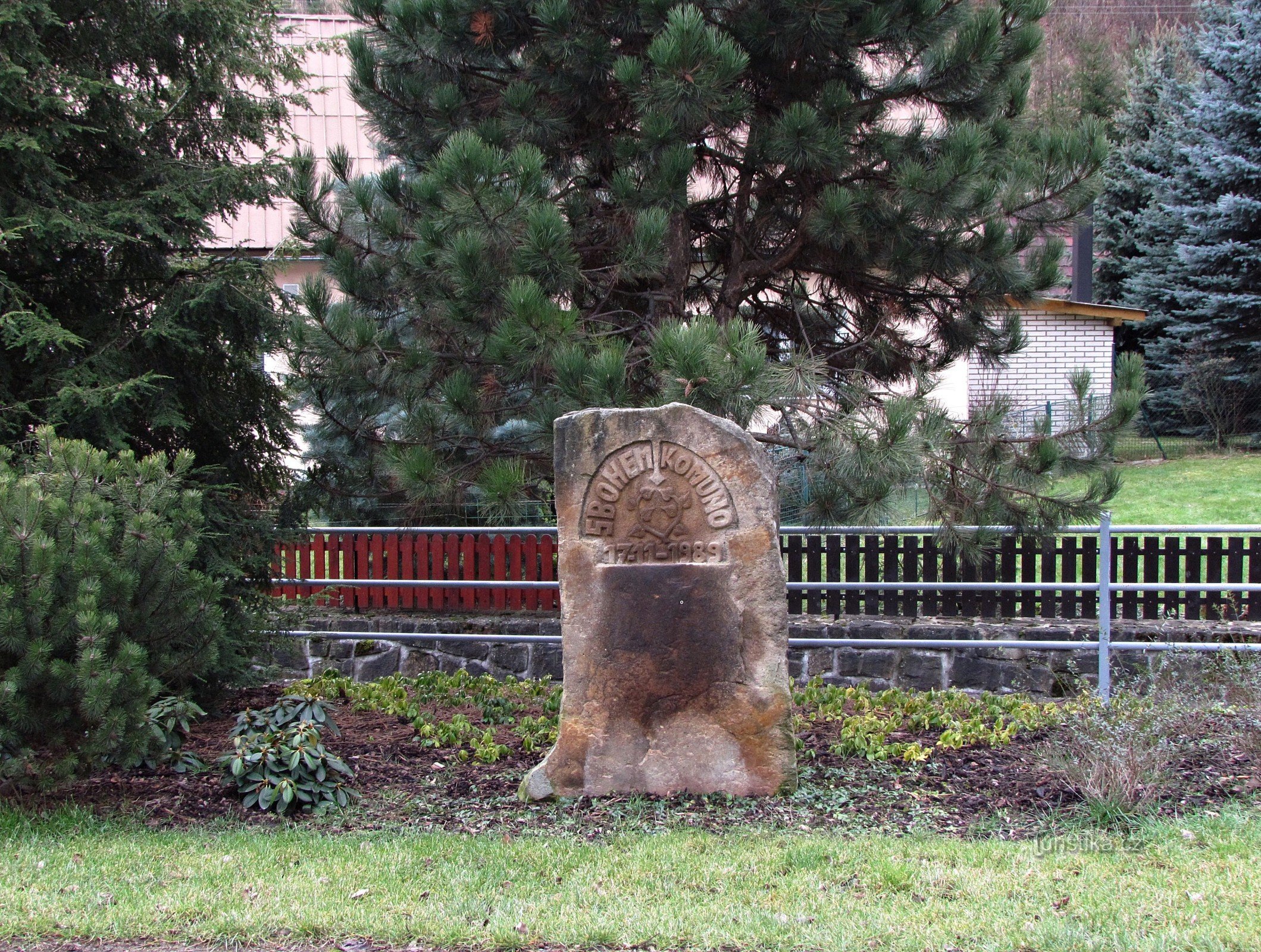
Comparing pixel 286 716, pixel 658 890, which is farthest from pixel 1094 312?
pixel 658 890

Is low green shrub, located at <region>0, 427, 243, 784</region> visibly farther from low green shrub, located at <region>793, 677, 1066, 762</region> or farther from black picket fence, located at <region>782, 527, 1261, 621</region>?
black picket fence, located at <region>782, 527, 1261, 621</region>

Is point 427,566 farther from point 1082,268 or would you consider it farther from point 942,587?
point 1082,268

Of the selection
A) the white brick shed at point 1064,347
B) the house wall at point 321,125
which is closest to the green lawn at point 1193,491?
the white brick shed at point 1064,347

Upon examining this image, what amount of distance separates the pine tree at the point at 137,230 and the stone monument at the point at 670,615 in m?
3.16

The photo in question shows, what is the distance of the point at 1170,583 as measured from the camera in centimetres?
788

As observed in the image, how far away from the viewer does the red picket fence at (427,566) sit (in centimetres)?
898

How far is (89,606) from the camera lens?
4707 millimetres

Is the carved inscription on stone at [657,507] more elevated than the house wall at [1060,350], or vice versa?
the house wall at [1060,350]

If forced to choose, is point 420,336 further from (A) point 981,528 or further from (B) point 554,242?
(A) point 981,528

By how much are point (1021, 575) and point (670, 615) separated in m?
4.43

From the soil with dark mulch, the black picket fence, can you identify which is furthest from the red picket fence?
the soil with dark mulch

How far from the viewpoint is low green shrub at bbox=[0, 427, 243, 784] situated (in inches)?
183

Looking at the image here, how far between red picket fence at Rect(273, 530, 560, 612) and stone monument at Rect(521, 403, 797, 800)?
3.79 m

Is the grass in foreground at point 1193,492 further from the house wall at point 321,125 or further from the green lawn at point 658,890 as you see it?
the house wall at point 321,125
